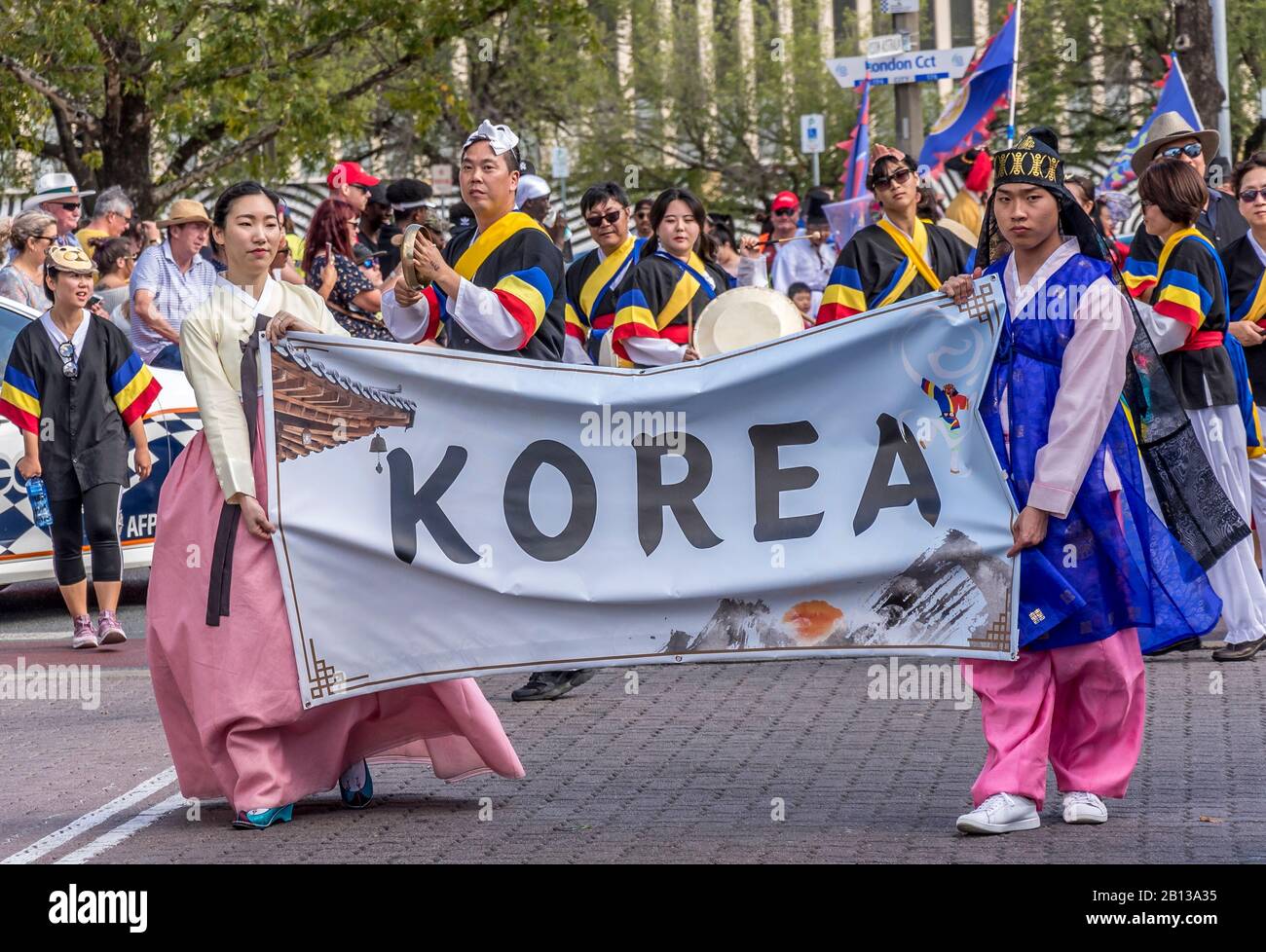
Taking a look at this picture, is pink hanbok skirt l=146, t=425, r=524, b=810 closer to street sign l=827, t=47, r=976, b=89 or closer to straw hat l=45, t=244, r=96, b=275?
straw hat l=45, t=244, r=96, b=275

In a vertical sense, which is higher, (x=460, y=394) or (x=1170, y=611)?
(x=460, y=394)

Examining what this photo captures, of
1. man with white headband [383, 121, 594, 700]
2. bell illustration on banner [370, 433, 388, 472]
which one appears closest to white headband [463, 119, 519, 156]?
man with white headband [383, 121, 594, 700]

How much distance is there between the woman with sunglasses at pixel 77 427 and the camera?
33.8 feet

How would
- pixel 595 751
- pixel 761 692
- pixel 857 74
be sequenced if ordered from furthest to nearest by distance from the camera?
1. pixel 857 74
2. pixel 761 692
3. pixel 595 751

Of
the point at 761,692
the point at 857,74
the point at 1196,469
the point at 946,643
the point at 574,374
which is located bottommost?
the point at 761,692

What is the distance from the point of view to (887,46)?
14633 millimetres

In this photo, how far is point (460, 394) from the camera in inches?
239

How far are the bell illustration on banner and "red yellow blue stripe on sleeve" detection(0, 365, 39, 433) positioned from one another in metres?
4.81

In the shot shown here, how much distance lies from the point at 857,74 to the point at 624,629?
995 cm

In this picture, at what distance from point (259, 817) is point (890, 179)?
420 cm

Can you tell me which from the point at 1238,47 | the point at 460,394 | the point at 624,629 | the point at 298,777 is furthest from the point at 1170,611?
the point at 1238,47

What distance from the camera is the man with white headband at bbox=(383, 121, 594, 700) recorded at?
7039 millimetres

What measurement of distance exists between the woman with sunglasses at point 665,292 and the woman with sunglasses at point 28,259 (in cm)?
416

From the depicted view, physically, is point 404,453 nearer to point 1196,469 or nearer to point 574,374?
point 574,374
